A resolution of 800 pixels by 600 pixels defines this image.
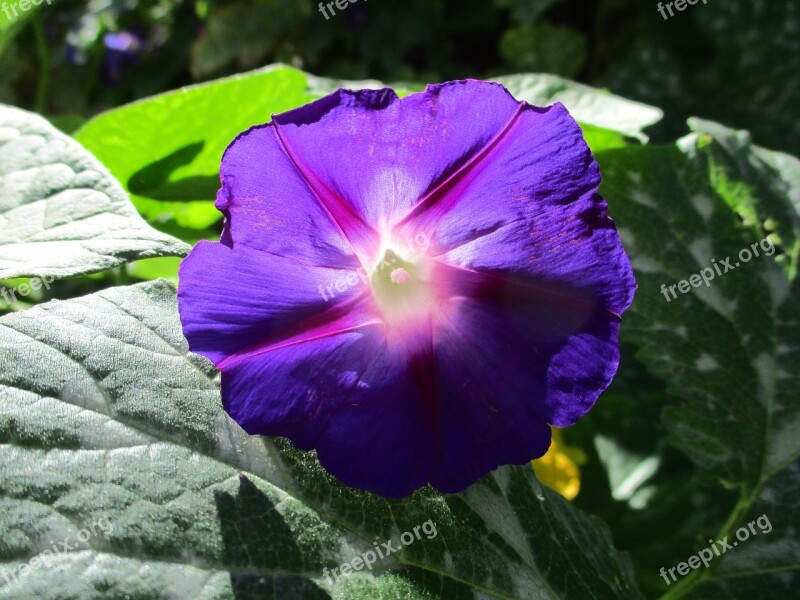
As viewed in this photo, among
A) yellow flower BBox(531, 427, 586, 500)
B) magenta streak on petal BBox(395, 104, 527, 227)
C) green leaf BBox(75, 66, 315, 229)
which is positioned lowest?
yellow flower BBox(531, 427, 586, 500)

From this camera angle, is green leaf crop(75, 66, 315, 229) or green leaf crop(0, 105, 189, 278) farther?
green leaf crop(75, 66, 315, 229)

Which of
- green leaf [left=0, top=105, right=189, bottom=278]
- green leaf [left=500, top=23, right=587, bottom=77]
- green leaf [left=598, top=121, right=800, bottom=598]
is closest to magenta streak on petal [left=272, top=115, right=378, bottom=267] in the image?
green leaf [left=0, top=105, right=189, bottom=278]

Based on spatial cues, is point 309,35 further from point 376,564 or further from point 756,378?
point 376,564

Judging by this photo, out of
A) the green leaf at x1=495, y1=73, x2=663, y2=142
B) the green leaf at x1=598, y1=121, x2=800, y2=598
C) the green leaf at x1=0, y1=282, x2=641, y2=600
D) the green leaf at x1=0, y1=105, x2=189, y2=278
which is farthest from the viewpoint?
the green leaf at x1=495, y1=73, x2=663, y2=142

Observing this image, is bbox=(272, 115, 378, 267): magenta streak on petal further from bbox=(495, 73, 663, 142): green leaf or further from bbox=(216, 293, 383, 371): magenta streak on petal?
bbox=(495, 73, 663, 142): green leaf

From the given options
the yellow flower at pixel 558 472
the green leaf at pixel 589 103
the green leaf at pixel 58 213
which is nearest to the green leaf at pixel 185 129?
the green leaf at pixel 58 213

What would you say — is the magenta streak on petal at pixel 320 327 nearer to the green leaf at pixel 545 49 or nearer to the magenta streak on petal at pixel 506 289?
the magenta streak on petal at pixel 506 289

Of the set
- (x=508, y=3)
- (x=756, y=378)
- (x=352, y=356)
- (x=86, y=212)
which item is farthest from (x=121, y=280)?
(x=508, y=3)
